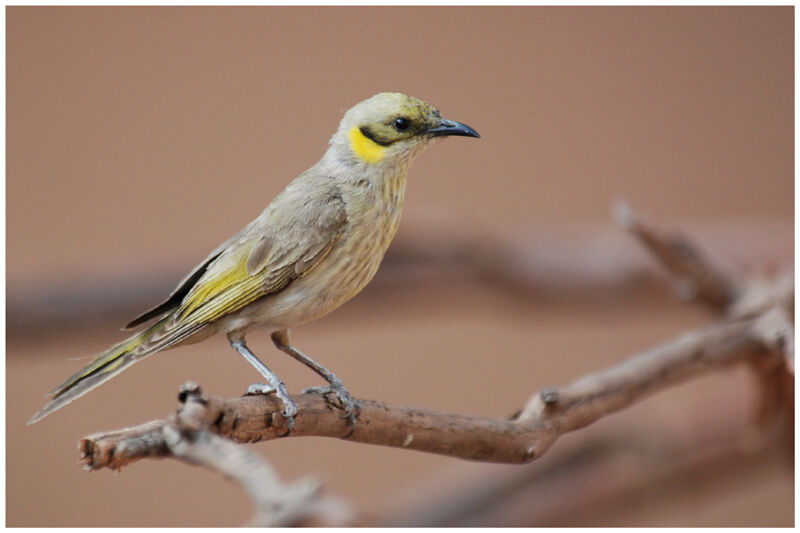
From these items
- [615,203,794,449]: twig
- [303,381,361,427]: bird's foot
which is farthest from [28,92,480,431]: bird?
[615,203,794,449]: twig

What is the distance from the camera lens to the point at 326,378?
1539 millimetres

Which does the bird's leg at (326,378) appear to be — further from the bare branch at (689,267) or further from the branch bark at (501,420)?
the bare branch at (689,267)

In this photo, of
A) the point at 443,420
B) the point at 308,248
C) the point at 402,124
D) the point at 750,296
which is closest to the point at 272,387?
the point at 308,248

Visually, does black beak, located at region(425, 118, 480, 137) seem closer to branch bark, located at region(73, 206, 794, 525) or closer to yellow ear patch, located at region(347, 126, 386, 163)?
yellow ear patch, located at region(347, 126, 386, 163)

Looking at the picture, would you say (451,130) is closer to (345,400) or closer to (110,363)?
(345,400)

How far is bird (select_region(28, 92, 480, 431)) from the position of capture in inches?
53.1

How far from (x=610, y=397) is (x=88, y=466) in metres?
1.31

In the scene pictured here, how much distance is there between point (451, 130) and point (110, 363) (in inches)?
26.7

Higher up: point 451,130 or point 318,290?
point 451,130

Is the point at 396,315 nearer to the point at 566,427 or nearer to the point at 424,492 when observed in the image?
the point at 424,492

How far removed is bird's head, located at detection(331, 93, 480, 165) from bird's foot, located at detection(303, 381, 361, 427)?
430mm

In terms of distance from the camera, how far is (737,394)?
11.4 feet

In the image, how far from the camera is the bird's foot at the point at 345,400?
1508 millimetres

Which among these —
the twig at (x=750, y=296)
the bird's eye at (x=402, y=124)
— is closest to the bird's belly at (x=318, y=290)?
the bird's eye at (x=402, y=124)
